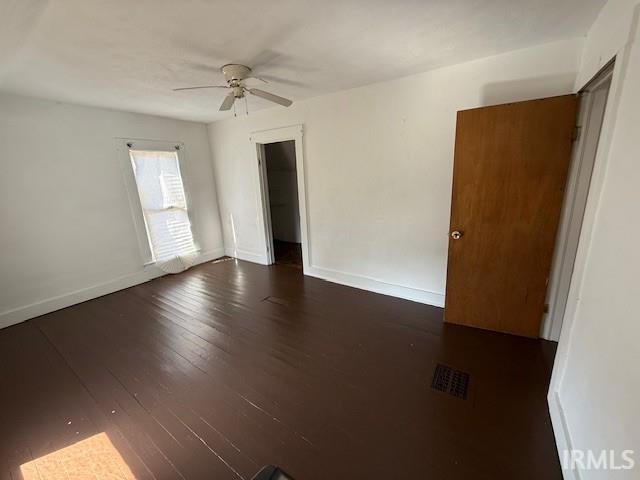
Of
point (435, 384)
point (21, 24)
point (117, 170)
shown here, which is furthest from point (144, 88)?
point (435, 384)

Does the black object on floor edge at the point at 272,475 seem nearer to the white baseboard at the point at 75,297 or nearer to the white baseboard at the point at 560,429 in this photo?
the white baseboard at the point at 560,429

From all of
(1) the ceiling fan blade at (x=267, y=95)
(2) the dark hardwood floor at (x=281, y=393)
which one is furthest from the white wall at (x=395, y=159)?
(1) the ceiling fan blade at (x=267, y=95)

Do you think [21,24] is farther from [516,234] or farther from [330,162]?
[516,234]

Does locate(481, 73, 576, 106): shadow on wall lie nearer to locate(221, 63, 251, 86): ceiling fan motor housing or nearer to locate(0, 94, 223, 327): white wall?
locate(221, 63, 251, 86): ceiling fan motor housing

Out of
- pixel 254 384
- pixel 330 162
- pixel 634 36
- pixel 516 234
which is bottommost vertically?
pixel 254 384

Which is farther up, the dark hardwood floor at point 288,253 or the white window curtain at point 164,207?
the white window curtain at point 164,207

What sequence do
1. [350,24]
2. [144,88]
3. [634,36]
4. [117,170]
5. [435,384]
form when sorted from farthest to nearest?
[117,170]
[144,88]
[435,384]
[350,24]
[634,36]

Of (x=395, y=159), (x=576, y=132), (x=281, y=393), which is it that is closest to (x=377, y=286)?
(x=395, y=159)

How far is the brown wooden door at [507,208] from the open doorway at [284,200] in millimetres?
3191

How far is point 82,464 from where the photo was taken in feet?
4.55

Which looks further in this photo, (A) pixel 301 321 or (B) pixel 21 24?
(A) pixel 301 321

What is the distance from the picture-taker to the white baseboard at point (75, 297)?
280 centimetres

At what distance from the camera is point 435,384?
1781mm

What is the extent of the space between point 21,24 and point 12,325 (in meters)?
3.01
